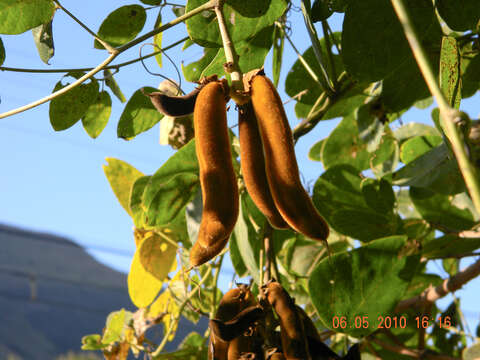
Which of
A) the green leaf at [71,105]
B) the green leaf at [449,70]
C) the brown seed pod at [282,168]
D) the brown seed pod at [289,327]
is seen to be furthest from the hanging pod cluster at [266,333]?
the green leaf at [71,105]

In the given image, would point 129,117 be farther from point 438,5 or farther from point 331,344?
point 331,344

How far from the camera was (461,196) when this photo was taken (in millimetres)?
836

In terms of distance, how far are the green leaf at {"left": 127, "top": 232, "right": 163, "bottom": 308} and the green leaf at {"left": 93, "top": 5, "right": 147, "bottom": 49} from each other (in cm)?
33

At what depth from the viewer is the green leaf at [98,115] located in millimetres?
743

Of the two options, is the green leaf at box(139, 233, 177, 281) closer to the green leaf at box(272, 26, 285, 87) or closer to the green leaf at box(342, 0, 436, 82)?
the green leaf at box(272, 26, 285, 87)

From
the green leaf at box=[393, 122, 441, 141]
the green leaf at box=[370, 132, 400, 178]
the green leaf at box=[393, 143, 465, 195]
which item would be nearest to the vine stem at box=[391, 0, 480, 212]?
the green leaf at box=[393, 143, 465, 195]

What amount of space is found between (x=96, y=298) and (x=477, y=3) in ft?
53.0

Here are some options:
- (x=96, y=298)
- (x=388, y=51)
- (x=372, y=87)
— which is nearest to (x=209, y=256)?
(x=388, y=51)

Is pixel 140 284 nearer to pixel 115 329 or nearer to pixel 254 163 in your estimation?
pixel 115 329

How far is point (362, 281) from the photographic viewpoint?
61 cm

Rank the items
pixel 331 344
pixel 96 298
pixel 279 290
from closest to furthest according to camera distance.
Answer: pixel 279 290, pixel 331 344, pixel 96 298

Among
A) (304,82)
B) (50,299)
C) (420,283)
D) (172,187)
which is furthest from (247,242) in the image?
(50,299)

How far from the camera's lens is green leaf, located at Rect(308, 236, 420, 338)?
0.60 metres

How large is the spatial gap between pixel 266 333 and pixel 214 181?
0.18 m
